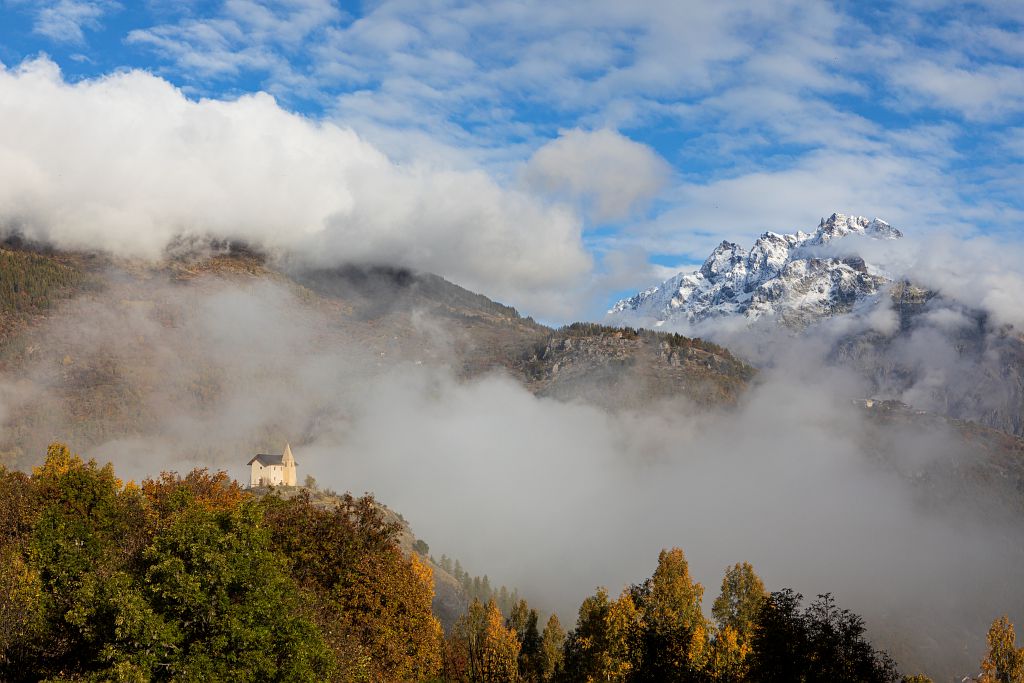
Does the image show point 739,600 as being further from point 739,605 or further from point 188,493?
point 188,493

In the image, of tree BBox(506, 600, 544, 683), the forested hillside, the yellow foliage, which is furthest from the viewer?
tree BBox(506, 600, 544, 683)

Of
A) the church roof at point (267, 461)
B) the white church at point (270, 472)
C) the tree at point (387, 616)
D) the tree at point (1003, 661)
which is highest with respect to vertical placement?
the church roof at point (267, 461)

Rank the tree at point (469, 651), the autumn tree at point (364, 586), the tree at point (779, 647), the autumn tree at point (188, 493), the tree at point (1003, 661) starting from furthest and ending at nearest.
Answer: the tree at point (469, 651) → the tree at point (1003, 661) → the autumn tree at point (188, 493) → the autumn tree at point (364, 586) → the tree at point (779, 647)

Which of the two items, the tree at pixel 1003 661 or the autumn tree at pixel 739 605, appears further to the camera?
the autumn tree at pixel 739 605

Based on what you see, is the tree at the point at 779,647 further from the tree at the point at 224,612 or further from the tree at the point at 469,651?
the tree at the point at 469,651

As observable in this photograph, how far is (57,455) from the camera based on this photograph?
7300 cm

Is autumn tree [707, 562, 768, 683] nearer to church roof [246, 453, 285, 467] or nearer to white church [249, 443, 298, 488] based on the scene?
white church [249, 443, 298, 488]

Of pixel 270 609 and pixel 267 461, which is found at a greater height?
pixel 267 461

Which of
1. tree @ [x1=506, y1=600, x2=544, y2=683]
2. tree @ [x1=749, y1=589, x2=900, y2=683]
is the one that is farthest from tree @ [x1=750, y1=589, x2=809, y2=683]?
tree @ [x1=506, y1=600, x2=544, y2=683]

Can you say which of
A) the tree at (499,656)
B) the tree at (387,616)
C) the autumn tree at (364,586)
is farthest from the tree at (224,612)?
the tree at (499,656)

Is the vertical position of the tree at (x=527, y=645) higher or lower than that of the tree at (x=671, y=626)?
lower

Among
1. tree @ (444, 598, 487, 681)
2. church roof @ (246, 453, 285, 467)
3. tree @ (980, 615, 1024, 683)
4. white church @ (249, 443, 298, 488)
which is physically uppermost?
church roof @ (246, 453, 285, 467)

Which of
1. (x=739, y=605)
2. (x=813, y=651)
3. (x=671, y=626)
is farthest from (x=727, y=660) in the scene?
(x=739, y=605)

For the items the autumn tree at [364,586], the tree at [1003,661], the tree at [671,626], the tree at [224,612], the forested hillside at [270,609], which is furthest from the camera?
the tree at [1003,661]
